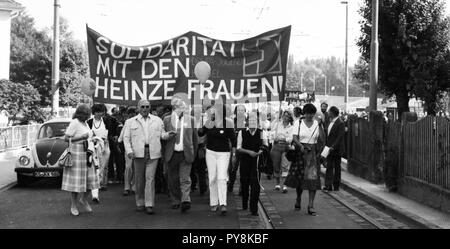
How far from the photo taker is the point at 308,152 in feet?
33.8

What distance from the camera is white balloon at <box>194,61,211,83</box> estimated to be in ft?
34.7

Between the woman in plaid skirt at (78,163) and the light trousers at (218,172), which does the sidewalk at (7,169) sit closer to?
the woman in plaid skirt at (78,163)

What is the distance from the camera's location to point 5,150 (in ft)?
69.9

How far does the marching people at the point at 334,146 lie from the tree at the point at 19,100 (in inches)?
682

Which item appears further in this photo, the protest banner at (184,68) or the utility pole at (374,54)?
the utility pole at (374,54)

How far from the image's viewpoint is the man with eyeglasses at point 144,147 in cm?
1014

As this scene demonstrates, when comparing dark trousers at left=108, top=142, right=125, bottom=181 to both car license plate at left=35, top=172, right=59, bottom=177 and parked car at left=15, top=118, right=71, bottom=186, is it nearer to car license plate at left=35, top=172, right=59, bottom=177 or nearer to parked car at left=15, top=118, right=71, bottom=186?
parked car at left=15, top=118, right=71, bottom=186

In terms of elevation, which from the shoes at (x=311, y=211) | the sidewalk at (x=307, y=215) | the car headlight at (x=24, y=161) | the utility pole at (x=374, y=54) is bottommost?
the sidewalk at (x=307, y=215)

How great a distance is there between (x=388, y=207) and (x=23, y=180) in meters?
8.42

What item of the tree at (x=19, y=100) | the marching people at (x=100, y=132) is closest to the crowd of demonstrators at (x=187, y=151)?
the marching people at (x=100, y=132)

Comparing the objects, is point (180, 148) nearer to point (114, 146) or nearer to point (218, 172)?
point (218, 172)

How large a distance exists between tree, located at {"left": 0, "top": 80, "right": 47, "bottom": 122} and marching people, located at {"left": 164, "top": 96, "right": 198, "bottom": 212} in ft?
57.8

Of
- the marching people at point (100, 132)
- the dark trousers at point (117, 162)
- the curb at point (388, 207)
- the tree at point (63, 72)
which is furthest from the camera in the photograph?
the tree at point (63, 72)
